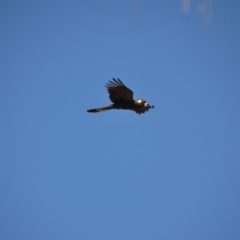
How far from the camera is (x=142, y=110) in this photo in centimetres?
1364

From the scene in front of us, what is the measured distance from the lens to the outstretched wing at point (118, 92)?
1282 centimetres

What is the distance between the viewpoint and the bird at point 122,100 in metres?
12.9

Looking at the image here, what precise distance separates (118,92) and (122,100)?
372 mm

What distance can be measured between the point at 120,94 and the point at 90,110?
1.16m

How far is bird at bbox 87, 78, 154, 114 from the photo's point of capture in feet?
42.3

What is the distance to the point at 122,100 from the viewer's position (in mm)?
13320

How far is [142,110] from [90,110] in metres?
1.69

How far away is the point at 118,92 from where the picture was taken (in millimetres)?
13062

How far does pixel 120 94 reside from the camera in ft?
43.0

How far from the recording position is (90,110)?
13539 mm

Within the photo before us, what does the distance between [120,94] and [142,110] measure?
39.9 inches

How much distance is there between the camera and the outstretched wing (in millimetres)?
12820
